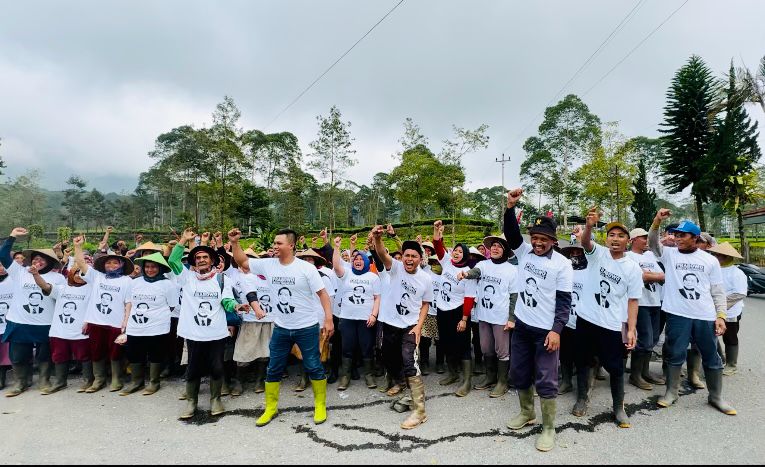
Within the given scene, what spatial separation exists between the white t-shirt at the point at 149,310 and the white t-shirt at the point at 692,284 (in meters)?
6.38

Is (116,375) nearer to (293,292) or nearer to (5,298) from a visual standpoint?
(5,298)

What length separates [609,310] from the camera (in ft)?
13.5

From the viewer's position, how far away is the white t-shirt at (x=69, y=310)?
5336mm

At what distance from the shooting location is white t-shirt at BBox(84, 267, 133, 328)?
17.5 ft

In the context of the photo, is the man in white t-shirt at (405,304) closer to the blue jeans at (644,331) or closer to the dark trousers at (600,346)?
the dark trousers at (600,346)

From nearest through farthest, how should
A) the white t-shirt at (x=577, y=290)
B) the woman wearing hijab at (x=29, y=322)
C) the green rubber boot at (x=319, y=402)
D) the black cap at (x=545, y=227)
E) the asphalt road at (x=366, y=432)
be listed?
1. the asphalt road at (x=366, y=432)
2. the black cap at (x=545, y=227)
3. the green rubber boot at (x=319, y=402)
4. the white t-shirt at (x=577, y=290)
5. the woman wearing hijab at (x=29, y=322)

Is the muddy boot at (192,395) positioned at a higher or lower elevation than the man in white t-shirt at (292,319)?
lower

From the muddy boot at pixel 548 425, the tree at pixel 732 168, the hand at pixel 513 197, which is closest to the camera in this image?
the muddy boot at pixel 548 425

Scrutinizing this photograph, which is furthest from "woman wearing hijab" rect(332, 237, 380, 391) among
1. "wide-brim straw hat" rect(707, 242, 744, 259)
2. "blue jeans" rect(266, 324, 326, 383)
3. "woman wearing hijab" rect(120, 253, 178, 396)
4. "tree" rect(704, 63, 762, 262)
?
"tree" rect(704, 63, 762, 262)

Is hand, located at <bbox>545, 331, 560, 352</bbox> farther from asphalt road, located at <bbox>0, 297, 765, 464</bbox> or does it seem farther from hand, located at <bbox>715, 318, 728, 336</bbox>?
hand, located at <bbox>715, 318, 728, 336</bbox>

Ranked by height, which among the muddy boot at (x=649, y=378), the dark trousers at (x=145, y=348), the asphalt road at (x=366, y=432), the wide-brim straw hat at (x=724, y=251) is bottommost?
the asphalt road at (x=366, y=432)

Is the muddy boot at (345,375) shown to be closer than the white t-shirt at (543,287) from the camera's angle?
No

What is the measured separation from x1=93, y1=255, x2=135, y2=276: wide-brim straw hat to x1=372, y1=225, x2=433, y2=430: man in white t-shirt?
149 inches

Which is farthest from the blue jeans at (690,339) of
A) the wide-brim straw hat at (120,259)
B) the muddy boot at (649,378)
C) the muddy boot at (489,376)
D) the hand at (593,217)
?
the wide-brim straw hat at (120,259)
